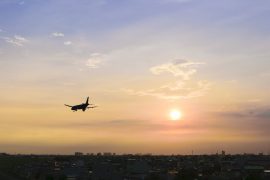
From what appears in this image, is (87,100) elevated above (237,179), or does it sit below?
above

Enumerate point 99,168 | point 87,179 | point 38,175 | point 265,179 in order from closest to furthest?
point 265,179
point 87,179
point 99,168
point 38,175

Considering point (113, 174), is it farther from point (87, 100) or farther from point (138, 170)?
point (87, 100)

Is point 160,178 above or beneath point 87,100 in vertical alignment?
beneath

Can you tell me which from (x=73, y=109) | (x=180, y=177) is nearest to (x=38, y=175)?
(x=180, y=177)

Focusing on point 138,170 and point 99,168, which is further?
point 138,170

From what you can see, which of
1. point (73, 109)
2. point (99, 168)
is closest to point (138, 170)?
point (99, 168)

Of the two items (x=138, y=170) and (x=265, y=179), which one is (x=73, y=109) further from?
(x=138, y=170)

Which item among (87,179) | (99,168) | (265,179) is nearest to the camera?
(265,179)

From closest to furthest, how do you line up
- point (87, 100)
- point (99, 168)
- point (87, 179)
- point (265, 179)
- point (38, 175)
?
point (87, 100), point (265, 179), point (87, 179), point (99, 168), point (38, 175)

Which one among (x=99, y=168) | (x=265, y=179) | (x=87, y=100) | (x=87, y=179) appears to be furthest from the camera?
(x=99, y=168)
